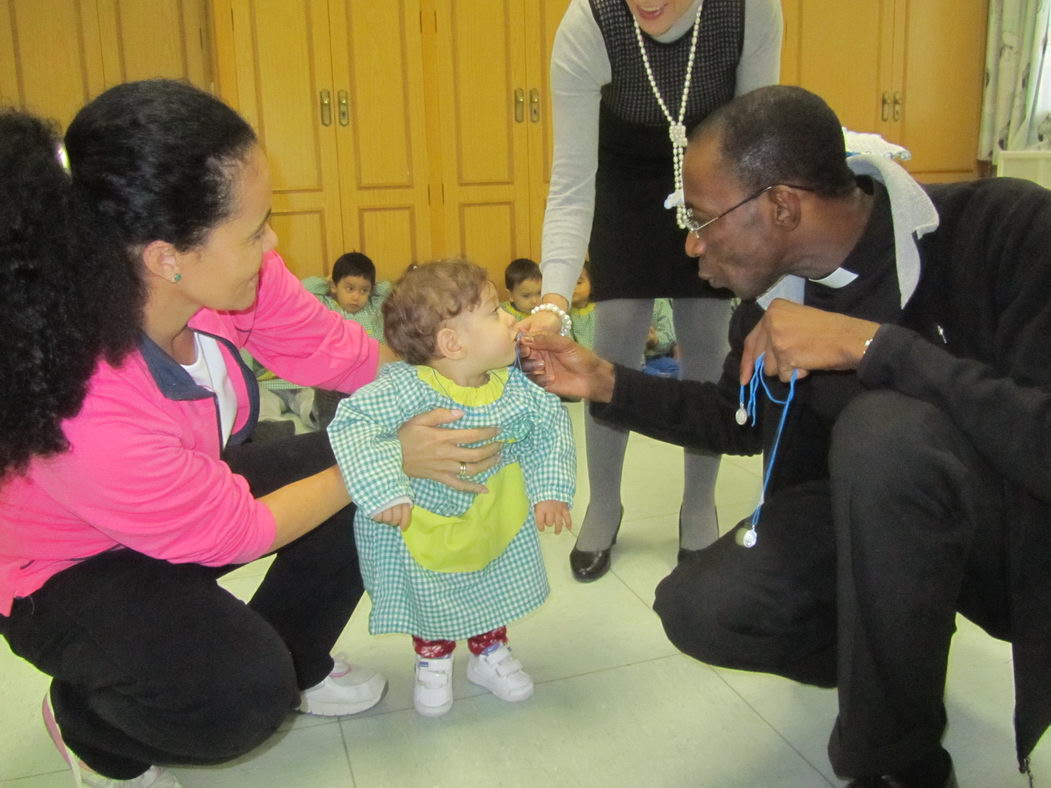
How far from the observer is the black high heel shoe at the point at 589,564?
209 cm

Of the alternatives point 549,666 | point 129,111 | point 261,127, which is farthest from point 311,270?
point 129,111

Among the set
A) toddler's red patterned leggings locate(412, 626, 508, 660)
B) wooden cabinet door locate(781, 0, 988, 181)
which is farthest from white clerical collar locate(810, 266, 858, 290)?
wooden cabinet door locate(781, 0, 988, 181)

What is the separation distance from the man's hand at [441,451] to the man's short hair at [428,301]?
12cm

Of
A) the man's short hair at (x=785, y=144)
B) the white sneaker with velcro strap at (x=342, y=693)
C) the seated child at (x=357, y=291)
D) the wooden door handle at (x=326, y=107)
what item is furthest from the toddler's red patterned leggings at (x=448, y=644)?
the wooden door handle at (x=326, y=107)

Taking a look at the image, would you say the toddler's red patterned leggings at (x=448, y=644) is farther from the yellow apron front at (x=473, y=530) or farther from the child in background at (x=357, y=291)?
the child in background at (x=357, y=291)

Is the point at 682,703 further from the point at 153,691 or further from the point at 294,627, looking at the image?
the point at 153,691

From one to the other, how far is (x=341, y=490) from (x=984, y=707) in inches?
44.5

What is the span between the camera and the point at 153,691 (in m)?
1.20

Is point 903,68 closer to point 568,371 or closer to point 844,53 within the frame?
point 844,53

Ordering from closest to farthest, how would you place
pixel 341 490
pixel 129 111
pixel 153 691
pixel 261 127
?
pixel 129 111 < pixel 153 691 < pixel 341 490 < pixel 261 127

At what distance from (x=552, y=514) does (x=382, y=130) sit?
347 centimetres

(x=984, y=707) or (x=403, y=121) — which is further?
(x=403, y=121)

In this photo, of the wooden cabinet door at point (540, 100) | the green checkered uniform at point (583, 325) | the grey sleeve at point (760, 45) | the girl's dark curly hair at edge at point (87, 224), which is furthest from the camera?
the wooden cabinet door at point (540, 100)

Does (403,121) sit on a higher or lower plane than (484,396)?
higher
